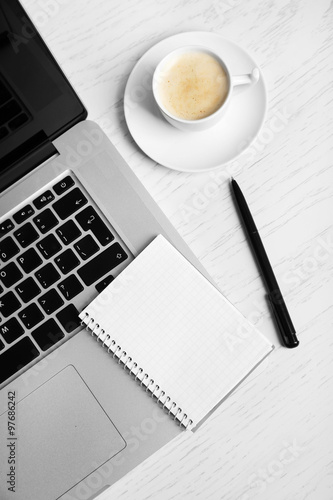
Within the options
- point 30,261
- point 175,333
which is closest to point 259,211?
point 175,333

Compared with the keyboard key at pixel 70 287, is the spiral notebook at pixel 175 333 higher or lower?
lower

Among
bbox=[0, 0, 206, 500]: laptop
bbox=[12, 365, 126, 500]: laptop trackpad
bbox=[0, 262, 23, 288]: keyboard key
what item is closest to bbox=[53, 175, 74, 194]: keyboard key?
bbox=[0, 0, 206, 500]: laptop

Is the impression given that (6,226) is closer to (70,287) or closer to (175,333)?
(70,287)

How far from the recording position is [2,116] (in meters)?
0.56

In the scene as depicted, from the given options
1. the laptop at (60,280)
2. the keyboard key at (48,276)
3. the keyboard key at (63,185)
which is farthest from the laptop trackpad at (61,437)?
the keyboard key at (63,185)

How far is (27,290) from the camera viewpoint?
60cm

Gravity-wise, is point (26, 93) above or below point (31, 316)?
above

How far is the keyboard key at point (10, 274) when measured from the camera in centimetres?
60

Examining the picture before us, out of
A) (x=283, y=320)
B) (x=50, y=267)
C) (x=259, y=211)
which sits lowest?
(x=283, y=320)

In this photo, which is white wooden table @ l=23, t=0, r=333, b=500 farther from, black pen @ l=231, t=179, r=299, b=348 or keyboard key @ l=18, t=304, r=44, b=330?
keyboard key @ l=18, t=304, r=44, b=330

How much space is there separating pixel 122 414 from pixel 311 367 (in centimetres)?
24

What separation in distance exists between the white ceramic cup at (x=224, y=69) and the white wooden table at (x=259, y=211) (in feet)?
0.18

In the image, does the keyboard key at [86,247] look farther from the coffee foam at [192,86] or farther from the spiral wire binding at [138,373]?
the coffee foam at [192,86]

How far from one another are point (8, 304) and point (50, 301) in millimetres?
50
